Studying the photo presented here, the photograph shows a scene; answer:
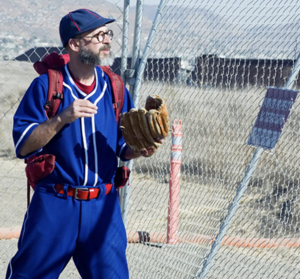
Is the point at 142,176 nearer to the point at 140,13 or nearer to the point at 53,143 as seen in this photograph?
the point at 140,13

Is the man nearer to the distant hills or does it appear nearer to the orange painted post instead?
the distant hills

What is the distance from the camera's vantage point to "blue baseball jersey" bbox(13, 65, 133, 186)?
104 inches

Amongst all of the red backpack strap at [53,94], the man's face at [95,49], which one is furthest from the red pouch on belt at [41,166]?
the man's face at [95,49]

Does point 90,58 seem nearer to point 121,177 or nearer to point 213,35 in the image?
point 121,177

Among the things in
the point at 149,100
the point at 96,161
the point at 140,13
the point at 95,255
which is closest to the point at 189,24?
the point at 140,13

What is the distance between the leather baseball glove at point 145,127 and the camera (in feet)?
8.91

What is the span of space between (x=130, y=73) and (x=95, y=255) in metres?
1.49

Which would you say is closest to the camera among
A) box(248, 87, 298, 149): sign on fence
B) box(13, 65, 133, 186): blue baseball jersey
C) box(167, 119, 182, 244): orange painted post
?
box(13, 65, 133, 186): blue baseball jersey

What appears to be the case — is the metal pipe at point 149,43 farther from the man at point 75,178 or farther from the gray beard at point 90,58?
the gray beard at point 90,58

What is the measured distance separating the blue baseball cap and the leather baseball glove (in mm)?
513

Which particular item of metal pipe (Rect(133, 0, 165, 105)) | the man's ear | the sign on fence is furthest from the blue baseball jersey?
the sign on fence

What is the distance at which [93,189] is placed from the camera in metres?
2.76

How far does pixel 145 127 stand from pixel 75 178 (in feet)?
1.55

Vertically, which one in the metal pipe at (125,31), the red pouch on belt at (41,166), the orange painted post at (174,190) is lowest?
the orange painted post at (174,190)
